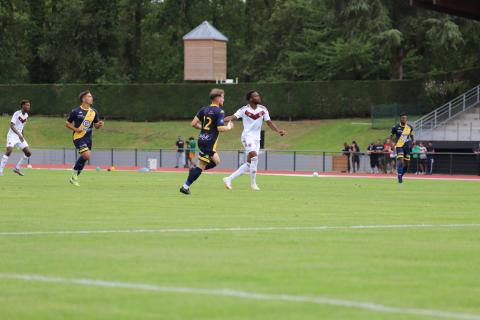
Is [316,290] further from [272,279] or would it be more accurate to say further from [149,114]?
[149,114]

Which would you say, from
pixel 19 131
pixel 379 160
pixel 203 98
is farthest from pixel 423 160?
pixel 203 98

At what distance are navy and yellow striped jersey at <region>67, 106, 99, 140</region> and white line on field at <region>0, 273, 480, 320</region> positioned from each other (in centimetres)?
1833

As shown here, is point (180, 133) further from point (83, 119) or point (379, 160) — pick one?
point (83, 119)

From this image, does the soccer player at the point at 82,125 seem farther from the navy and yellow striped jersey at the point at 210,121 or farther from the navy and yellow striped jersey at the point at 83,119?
the navy and yellow striped jersey at the point at 210,121

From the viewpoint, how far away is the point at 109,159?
6228cm

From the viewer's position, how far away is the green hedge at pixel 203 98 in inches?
3061

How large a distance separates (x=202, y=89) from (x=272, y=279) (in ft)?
241

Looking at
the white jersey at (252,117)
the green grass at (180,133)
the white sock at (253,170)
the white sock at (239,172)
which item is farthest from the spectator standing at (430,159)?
the white sock at (239,172)

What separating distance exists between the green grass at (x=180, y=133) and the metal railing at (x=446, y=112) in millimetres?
3846

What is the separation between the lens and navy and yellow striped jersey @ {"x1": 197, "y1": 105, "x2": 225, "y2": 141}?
79.7ft

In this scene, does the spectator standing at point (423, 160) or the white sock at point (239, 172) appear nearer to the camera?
the white sock at point (239, 172)

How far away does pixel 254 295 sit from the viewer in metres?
8.84

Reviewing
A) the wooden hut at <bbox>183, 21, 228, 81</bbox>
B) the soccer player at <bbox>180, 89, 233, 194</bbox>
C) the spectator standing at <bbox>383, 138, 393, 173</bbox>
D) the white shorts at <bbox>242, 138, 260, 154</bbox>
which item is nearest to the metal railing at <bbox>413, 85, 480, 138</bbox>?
the spectator standing at <bbox>383, 138, 393, 173</bbox>

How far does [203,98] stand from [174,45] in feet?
76.1
